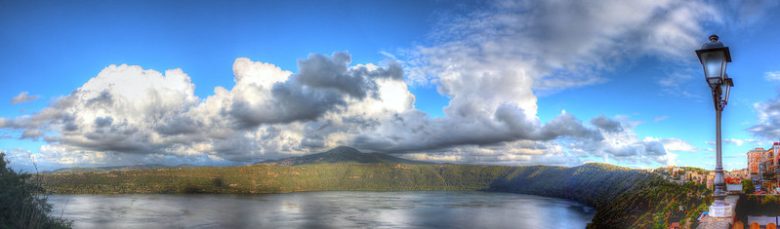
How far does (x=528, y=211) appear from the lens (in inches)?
5379

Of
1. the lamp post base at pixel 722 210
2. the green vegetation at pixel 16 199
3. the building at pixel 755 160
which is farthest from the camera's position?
the building at pixel 755 160

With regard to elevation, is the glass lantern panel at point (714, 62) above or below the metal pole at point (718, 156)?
above

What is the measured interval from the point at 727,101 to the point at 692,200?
14.3 m

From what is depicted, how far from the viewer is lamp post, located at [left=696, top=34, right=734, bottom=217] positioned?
7.99m

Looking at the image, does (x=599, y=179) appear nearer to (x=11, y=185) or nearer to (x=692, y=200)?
(x=692, y=200)

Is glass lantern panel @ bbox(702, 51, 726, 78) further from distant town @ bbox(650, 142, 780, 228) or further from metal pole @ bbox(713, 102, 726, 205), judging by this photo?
distant town @ bbox(650, 142, 780, 228)

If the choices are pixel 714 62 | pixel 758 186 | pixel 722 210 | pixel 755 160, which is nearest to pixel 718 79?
pixel 714 62


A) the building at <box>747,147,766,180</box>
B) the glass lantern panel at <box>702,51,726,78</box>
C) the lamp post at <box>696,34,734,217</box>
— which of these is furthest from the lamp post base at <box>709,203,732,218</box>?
the building at <box>747,147,766,180</box>

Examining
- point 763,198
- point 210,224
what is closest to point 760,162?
point 763,198

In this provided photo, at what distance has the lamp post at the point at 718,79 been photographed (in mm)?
7992

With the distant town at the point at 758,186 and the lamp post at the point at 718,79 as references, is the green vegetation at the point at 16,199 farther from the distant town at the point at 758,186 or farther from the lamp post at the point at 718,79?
the distant town at the point at 758,186

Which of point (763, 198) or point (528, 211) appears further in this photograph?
point (528, 211)

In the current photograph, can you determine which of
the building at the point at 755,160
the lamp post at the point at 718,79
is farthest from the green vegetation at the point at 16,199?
the building at the point at 755,160

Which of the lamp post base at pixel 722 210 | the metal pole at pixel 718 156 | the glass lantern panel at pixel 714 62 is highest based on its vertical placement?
the glass lantern panel at pixel 714 62
